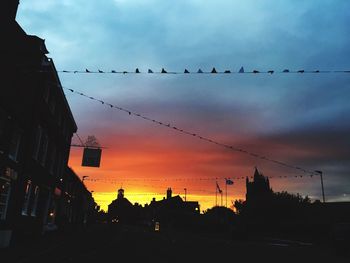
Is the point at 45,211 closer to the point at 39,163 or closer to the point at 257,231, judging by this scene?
the point at 39,163

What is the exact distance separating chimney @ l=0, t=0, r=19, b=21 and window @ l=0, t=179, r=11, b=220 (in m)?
8.74

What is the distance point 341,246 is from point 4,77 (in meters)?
22.4

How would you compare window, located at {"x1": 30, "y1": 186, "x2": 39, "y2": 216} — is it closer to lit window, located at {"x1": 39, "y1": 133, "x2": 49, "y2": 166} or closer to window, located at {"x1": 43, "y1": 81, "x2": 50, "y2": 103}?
lit window, located at {"x1": 39, "y1": 133, "x2": 49, "y2": 166}

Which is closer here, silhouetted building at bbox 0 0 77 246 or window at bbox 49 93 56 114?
silhouetted building at bbox 0 0 77 246

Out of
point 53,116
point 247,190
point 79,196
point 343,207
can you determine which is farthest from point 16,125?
point 247,190

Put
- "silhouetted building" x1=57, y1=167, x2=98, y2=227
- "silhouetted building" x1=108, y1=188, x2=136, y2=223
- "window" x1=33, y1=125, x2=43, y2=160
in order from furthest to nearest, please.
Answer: "silhouetted building" x1=108, y1=188, x2=136, y2=223 → "silhouetted building" x1=57, y1=167, x2=98, y2=227 → "window" x1=33, y1=125, x2=43, y2=160

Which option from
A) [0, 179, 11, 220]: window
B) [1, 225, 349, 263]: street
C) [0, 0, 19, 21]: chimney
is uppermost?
[0, 0, 19, 21]: chimney

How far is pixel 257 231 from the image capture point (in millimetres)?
57188

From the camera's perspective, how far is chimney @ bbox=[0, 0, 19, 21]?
20.2m

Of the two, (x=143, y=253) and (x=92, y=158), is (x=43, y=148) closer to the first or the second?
(x=92, y=158)

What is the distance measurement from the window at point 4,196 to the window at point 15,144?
151cm

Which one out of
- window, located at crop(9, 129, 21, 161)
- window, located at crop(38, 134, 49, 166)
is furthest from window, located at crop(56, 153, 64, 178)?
window, located at crop(9, 129, 21, 161)

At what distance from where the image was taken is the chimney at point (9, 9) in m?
20.2

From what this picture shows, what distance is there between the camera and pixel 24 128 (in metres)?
22.4
